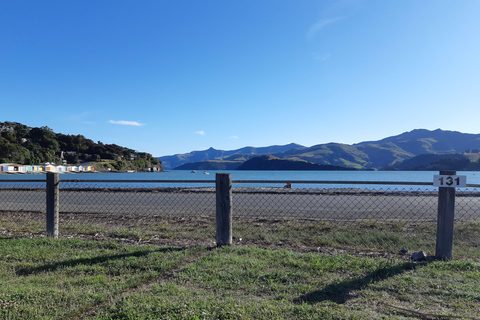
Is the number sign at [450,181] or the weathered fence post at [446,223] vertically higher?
the number sign at [450,181]

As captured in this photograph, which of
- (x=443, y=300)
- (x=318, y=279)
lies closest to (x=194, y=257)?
→ (x=318, y=279)

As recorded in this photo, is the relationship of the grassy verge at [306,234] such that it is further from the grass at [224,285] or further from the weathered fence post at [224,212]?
the grass at [224,285]

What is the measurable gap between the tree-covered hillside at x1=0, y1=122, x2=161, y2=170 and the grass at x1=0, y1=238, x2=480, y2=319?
14440cm

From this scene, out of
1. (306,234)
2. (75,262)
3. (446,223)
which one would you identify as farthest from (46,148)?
(446,223)

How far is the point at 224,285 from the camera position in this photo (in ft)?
12.6

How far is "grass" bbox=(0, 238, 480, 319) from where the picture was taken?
3.10 m

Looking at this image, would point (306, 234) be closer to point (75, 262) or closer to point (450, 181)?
point (450, 181)

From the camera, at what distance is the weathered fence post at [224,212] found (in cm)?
610

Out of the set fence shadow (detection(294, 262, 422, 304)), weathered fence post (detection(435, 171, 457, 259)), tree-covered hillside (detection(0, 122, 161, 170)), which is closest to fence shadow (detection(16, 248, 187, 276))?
fence shadow (detection(294, 262, 422, 304))

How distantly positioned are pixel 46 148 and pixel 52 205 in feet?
580

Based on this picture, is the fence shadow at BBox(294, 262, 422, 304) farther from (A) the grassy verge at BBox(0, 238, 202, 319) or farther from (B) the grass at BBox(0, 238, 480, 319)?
(A) the grassy verge at BBox(0, 238, 202, 319)

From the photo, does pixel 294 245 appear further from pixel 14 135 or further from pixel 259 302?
pixel 14 135

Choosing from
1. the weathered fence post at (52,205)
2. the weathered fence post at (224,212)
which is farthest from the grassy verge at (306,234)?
the weathered fence post at (224,212)

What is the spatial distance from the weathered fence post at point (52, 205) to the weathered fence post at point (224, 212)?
3.92m
